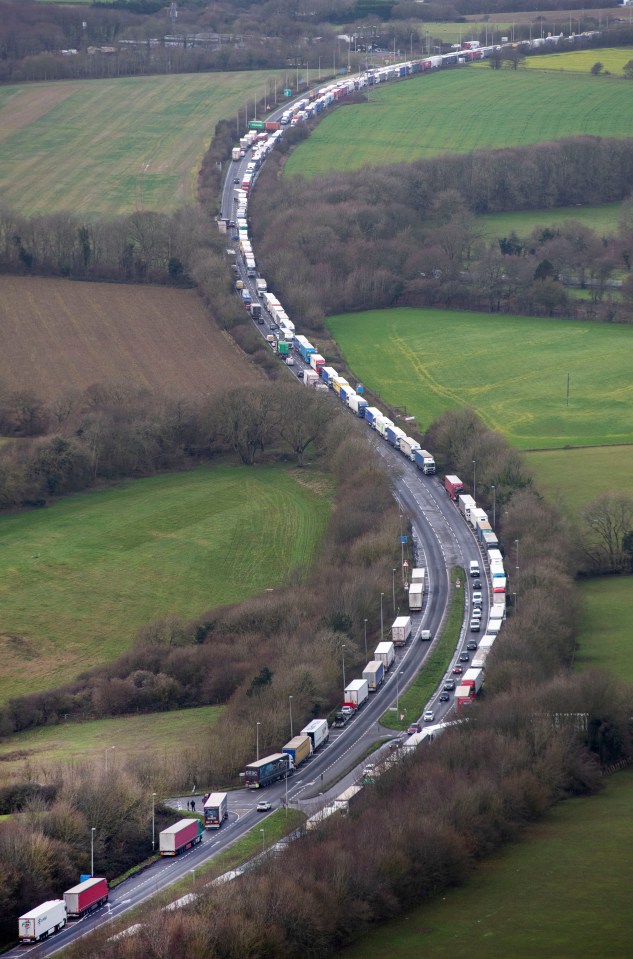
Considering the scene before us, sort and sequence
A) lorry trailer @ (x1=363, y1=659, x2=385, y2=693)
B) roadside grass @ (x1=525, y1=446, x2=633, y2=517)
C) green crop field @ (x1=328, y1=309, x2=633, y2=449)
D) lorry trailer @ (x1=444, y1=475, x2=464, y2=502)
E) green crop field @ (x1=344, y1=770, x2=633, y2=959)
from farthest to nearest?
green crop field @ (x1=328, y1=309, x2=633, y2=449), lorry trailer @ (x1=444, y1=475, x2=464, y2=502), roadside grass @ (x1=525, y1=446, x2=633, y2=517), lorry trailer @ (x1=363, y1=659, x2=385, y2=693), green crop field @ (x1=344, y1=770, x2=633, y2=959)

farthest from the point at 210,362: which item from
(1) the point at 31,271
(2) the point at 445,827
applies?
(2) the point at 445,827

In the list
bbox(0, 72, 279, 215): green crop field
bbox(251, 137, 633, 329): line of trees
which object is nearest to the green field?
bbox(251, 137, 633, 329): line of trees

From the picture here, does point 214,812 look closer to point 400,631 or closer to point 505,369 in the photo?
point 400,631

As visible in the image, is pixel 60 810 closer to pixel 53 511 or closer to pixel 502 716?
pixel 502 716

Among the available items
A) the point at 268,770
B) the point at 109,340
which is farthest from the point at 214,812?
the point at 109,340

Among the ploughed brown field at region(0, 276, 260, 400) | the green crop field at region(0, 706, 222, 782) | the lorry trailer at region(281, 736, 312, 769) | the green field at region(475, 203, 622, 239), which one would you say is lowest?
the green crop field at region(0, 706, 222, 782)

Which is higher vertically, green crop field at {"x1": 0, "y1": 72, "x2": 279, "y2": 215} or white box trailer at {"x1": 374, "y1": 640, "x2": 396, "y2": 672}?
green crop field at {"x1": 0, "y1": 72, "x2": 279, "y2": 215}

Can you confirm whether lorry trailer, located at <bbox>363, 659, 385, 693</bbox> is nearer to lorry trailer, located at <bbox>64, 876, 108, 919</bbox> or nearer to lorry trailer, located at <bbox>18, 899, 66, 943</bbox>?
lorry trailer, located at <bbox>64, 876, 108, 919</bbox>

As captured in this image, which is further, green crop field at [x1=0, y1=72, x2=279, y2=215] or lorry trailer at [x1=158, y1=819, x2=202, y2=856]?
green crop field at [x1=0, y1=72, x2=279, y2=215]

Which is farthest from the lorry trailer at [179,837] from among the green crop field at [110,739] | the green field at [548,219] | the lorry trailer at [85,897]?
the green field at [548,219]
